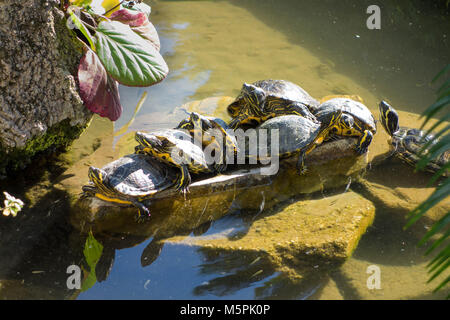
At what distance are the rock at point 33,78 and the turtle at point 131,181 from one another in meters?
0.73

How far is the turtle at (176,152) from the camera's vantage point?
3.44m

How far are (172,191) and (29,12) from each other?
1815mm

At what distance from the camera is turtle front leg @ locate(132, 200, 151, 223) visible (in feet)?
11.1

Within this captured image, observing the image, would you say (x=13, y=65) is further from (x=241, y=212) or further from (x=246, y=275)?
(x=246, y=275)

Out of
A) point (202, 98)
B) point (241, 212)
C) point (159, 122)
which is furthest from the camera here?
point (202, 98)

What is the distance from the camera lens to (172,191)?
11.6ft

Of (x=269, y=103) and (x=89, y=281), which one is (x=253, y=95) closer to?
(x=269, y=103)

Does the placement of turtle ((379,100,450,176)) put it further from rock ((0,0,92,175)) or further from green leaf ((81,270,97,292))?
green leaf ((81,270,97,292))

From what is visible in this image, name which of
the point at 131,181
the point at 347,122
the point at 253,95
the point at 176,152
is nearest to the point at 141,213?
the point at 131,181

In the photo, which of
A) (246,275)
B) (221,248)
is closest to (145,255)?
(221,248)

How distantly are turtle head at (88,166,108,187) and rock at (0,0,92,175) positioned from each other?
0.79 meters

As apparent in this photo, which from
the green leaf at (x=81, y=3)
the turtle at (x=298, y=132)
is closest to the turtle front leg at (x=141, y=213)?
the turtle at (x=298, y=132)

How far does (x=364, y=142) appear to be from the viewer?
13.7 ft

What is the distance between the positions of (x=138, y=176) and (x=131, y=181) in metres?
0.07
